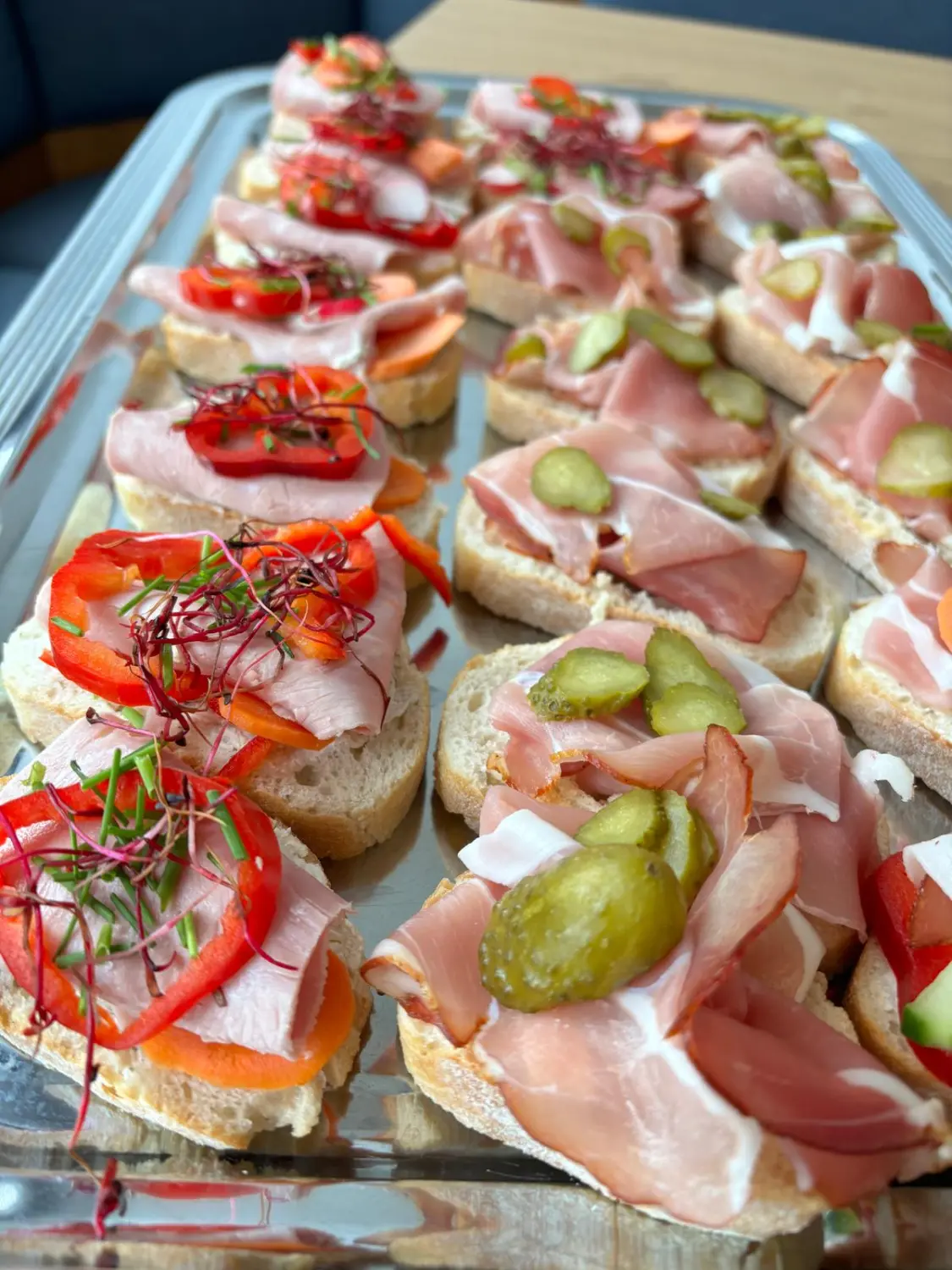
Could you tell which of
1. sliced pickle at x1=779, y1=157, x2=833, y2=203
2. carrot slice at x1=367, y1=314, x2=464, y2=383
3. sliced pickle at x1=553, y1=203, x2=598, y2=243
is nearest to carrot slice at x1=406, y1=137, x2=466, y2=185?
sliced pickle at x1=553, y1=203, x2=598, y2=243

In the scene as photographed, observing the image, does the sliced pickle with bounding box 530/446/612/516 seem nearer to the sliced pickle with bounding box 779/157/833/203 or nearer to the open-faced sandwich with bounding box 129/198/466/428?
the open-faced sandwich with bounding box 129/198/466/428

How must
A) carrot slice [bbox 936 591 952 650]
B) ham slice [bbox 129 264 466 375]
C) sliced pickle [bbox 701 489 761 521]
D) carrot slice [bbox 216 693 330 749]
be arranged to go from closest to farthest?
carrot slice [bbox 216 693 330 749]
carrot slice [bbox 936 591 952 650]
sliced pickle [bbox 701 489 761 521]
ham slice [bbox 129 264 466 375]

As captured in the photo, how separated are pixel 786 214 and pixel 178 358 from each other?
2.49 metres

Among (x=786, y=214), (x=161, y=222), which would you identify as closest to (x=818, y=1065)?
(x=786, y=214)

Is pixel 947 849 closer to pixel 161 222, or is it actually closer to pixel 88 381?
pixel 88 381

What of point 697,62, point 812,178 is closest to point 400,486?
point 812,178

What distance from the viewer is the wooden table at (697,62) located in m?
5.61

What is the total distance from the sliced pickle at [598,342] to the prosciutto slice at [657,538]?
0.55 metres

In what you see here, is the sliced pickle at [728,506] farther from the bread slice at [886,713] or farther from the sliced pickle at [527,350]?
the sliced pickle at [527,350]

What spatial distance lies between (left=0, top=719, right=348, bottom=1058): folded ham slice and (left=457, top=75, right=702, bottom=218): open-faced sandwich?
3.43 m

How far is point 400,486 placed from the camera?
3.02 metres

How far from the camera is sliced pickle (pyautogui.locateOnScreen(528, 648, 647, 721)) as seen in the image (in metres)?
A: 2.19

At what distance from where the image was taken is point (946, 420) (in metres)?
3.13

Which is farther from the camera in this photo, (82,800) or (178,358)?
(178,358)
